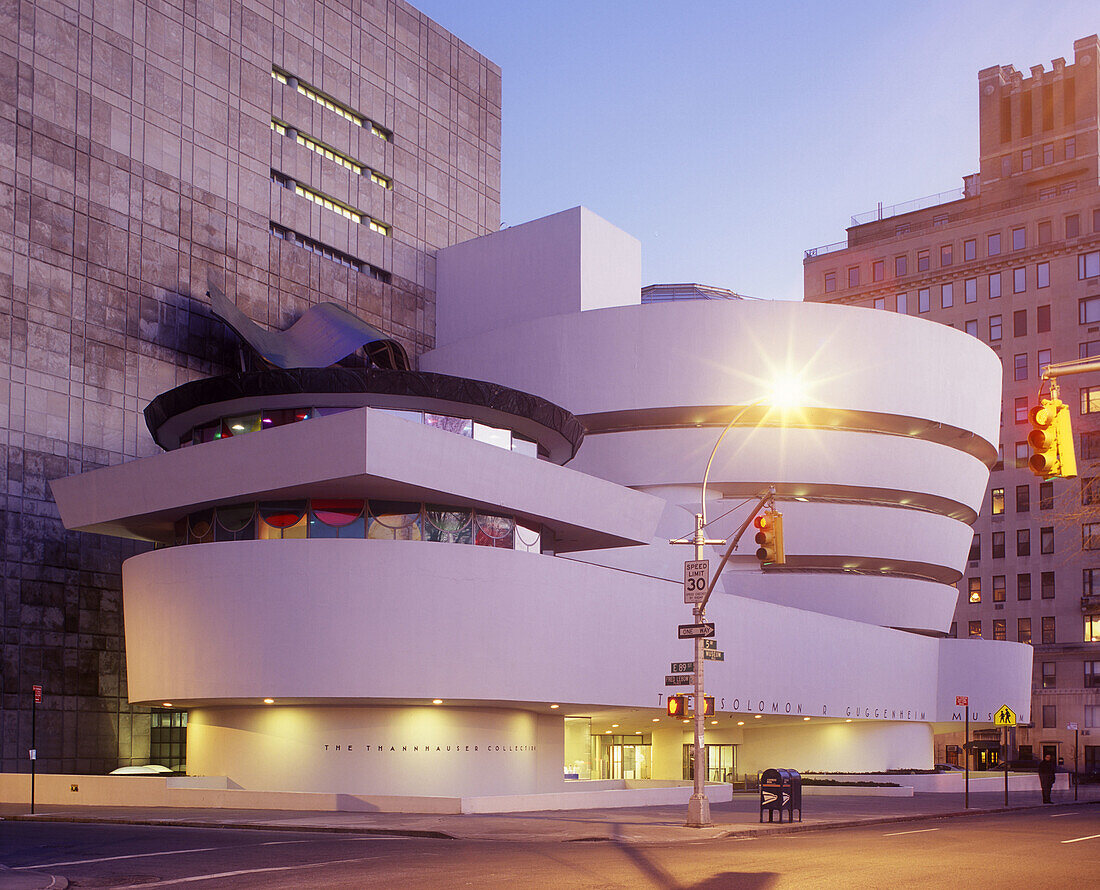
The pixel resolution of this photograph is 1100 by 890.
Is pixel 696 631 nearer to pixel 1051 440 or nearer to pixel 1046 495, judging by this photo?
pixel 1051 440

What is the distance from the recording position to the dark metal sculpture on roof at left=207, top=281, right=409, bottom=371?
58375 millimetres

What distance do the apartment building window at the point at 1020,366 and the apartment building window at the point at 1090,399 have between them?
21.7 ft

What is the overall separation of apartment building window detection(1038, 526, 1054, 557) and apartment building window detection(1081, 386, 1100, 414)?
10745mm

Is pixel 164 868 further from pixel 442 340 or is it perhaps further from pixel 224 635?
pixel 442 340

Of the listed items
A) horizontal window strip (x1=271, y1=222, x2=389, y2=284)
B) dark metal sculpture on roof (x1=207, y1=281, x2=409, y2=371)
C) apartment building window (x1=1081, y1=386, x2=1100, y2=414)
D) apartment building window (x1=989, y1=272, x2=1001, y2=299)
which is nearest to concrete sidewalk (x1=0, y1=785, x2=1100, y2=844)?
dark metal sculpture on roof (x1=207, y1=281, x2=409, y2=371)

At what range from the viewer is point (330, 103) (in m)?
71.4

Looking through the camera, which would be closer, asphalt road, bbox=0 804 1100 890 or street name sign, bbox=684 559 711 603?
asphalt road, bbox=0 804 1100 890

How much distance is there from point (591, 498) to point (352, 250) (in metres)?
28.6

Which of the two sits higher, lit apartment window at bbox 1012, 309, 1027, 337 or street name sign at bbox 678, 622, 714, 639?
lit apartment window at bbox 1012, 309, 1027, 337

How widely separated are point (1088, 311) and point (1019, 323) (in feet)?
21.6

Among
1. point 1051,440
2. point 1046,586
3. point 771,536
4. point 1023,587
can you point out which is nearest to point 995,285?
point 1023,587

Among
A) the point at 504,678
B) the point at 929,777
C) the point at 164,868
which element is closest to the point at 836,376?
the point at 929,777

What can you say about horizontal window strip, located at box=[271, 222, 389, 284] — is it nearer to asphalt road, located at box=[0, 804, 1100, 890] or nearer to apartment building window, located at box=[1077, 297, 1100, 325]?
asphalt road, located at box=[0, 804, 1100, 890]

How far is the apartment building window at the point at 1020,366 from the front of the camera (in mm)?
119125
